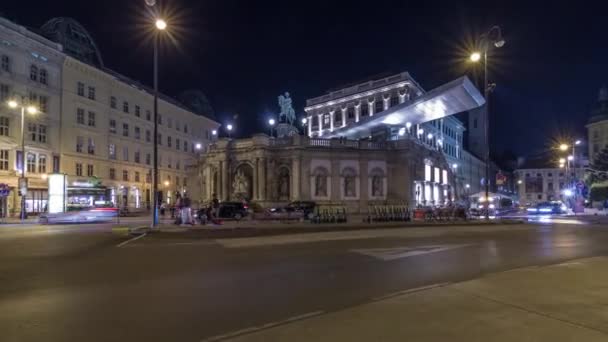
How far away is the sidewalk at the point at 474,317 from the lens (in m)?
5.45

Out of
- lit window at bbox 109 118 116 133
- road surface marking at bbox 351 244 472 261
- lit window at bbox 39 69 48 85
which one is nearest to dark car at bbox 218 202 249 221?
road surface marking at bbox 351 244 472 261

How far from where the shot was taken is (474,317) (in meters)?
6.18

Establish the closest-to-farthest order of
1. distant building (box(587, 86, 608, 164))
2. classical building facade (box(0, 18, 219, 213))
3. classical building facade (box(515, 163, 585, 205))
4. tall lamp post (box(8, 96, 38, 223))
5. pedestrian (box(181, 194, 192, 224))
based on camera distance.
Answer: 1. pedestrian (box(181, 194, 192, 224))
2. tall lamp post (box(8, 96, 38, 223))
3. classical building facade (box(0, 18, 219, 213))
4. distant building (box(587, 86, 608, 164))
5. classical building facade (box(515, 163, 585, 205))

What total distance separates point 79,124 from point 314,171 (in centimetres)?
3286

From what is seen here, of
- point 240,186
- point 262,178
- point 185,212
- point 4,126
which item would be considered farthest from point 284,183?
point 4,126

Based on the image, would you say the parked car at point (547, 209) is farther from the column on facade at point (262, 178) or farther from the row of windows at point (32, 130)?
the row of windows at point (32, 130)

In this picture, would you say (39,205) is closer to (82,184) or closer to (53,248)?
(82,184)

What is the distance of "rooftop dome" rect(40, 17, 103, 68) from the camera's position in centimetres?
5491

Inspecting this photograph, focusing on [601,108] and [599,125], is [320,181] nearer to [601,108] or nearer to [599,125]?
[599,125]

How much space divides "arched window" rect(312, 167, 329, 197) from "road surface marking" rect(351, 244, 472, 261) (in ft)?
95.6

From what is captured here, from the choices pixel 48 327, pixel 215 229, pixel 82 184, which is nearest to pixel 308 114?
pixel 82 184

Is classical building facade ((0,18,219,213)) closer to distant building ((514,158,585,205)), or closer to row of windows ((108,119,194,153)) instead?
row of windows ((108,119,194,153))

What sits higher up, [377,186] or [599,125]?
[599,125]

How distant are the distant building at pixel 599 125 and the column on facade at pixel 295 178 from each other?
9577cm
